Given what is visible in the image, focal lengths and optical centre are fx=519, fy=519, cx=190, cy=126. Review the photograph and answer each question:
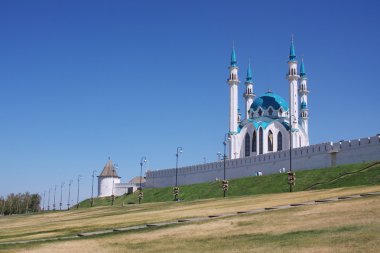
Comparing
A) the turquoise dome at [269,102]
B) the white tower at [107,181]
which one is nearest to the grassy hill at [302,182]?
the turquoise dome at [269,102]

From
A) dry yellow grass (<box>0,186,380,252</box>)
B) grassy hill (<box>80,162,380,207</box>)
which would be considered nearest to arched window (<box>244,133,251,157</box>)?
grassy hill (<box>80,162,380,207</box>)

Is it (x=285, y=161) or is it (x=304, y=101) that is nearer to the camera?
(x=285, y=161)

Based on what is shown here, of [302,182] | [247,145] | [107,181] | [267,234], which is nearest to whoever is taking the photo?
[267,234]

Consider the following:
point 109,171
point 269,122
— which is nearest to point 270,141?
point 269,122

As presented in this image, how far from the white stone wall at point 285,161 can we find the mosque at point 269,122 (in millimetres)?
11831

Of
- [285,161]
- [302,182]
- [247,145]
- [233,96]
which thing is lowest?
[302,182]

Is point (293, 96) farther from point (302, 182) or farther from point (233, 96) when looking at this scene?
point (302, 182)

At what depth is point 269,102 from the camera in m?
121

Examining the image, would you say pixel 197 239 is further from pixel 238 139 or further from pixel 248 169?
pixel 238 139

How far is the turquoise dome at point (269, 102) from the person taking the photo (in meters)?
120

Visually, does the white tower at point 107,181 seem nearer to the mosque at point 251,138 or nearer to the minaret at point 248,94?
the mosque at point 251,138

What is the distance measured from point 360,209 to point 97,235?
41.4 ft

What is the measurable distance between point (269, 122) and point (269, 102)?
753 centimetres

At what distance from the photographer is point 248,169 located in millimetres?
93562
